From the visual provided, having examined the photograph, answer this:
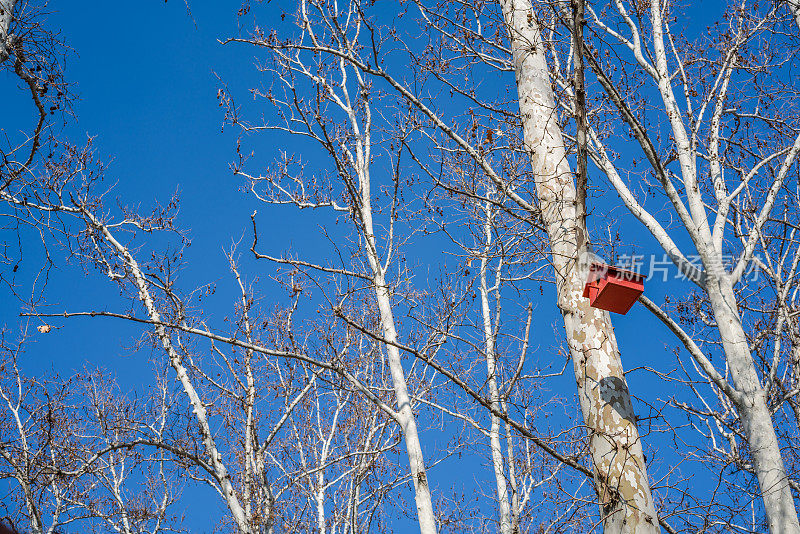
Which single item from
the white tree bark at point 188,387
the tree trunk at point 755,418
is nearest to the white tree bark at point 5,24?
the white tree bark at point 188,387

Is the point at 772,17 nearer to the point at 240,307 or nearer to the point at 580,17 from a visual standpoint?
the point at 580,17

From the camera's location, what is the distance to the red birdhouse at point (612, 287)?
319 centimetres

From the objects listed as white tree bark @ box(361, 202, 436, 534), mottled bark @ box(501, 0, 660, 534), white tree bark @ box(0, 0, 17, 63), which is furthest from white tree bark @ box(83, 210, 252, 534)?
mottled bark @ box(501, 0, 660, 534)

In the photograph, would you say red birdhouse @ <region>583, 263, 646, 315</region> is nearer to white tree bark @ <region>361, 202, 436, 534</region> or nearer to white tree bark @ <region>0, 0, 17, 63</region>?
white tree bark @ <region>361, 202, 436, 534</region>

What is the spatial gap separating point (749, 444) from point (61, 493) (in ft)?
35.7

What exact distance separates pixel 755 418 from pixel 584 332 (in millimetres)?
2691

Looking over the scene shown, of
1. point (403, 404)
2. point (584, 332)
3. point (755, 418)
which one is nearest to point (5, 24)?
point (584, 332)

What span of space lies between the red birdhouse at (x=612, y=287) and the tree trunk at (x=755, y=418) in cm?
248

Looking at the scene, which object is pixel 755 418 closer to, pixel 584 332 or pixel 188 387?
pixel 584 332

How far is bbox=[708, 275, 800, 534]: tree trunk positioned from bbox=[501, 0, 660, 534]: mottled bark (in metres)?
2.42

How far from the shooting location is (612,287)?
3188mm

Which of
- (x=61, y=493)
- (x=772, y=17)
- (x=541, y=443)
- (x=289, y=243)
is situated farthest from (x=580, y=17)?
(x=61, y=493)

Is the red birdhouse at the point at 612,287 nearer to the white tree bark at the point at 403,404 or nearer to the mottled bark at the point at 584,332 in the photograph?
the mottled bark at the point at 584,332

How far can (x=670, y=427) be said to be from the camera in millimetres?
3709
